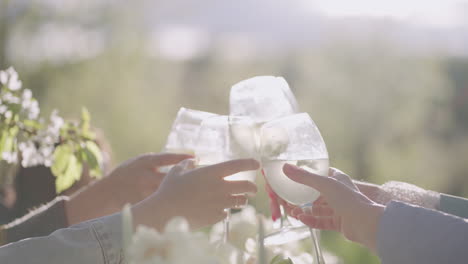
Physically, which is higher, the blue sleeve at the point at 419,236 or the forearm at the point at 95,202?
the blue sleeve at the point at 419,236

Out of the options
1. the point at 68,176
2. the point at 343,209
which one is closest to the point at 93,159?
the point at 68,176

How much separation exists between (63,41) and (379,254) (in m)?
10.2

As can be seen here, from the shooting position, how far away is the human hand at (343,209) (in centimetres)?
105

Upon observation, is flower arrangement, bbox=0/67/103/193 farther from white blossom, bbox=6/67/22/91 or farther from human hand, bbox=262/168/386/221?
human hand, bbox=262/168/386/221

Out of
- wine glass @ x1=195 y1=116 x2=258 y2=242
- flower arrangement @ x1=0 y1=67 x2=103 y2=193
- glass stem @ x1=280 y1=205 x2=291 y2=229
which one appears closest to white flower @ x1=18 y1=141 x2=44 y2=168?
flower arrangement @ x1=0 y1=67 x2=103 y2=193

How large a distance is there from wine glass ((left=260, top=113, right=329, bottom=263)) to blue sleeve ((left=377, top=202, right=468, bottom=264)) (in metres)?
0.30

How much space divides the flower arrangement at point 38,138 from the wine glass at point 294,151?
0.60 meters

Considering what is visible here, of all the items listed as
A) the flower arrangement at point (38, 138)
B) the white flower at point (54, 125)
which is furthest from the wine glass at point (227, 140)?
the white flower at point (54, 125)

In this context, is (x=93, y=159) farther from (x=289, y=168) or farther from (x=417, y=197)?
(x=417, y=197)

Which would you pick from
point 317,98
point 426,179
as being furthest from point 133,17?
point 426,179

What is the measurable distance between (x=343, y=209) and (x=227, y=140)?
43 centimetres

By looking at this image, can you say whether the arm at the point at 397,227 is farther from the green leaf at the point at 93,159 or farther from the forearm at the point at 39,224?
the forearm at the point at 39,224

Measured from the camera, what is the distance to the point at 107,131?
408 inches

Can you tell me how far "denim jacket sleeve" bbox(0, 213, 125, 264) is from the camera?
98 centimetres
